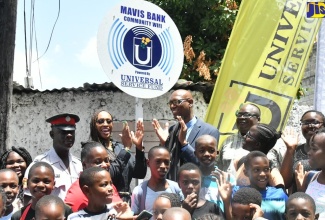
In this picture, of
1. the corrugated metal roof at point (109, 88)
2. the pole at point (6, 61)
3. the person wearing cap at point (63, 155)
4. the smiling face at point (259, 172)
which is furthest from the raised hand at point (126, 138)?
the corrugated metal roof at point (109, 88)

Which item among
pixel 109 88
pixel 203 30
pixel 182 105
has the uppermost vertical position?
pixel 203 30

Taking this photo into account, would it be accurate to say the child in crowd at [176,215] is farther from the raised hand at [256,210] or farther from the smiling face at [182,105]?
the smiling face at [182,105]

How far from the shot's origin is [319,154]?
16.2ft

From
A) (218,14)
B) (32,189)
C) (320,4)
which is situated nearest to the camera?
(32,189)

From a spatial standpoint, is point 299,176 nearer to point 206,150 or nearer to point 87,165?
point 206,150

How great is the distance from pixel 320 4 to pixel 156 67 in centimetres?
219

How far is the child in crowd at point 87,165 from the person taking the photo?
477 centimetres

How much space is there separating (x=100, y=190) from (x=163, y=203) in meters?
0.47

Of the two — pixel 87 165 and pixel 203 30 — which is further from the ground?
pixel 203 30

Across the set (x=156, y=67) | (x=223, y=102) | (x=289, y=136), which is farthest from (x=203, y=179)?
(x=223, y=102)

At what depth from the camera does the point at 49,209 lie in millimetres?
4266

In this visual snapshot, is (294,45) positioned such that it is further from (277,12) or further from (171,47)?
(171,47)

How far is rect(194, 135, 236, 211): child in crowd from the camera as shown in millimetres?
5066

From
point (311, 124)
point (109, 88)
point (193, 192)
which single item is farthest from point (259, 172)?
point (109, 88)
